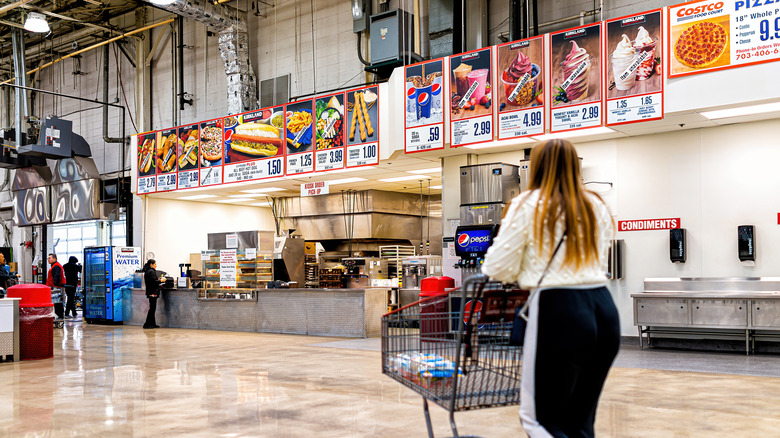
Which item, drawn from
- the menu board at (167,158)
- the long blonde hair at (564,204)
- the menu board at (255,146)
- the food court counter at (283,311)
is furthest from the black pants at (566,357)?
the menu board at (167,158)

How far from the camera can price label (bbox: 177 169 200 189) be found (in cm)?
1432

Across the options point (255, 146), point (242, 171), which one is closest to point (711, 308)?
point (255, 146)

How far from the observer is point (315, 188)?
43.2 feet

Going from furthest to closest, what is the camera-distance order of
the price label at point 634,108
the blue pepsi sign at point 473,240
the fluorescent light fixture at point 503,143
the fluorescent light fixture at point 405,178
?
the fluorescent light fixture at point 405,178, the fluorescent light fixture at point 503,143, the blue pepsi sign at point 473,240, the price label at point 634,108

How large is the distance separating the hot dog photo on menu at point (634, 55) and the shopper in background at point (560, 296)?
6.66 meters

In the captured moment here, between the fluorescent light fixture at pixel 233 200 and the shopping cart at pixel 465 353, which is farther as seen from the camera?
the fluorescent light fixture at pixel 233 200

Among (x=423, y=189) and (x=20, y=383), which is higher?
(x=423, y=189)

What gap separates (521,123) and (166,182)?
8463 millimetres

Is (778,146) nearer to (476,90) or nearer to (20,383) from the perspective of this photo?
(476,90)

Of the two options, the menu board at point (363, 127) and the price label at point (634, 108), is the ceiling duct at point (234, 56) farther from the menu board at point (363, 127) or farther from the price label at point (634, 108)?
the price label at point (634, 108)

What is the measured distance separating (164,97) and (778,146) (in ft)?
45.4

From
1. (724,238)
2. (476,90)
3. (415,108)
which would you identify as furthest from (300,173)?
(724,238)

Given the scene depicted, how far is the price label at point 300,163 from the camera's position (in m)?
12.4

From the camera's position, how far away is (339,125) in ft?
39.1
